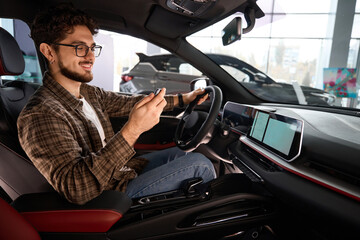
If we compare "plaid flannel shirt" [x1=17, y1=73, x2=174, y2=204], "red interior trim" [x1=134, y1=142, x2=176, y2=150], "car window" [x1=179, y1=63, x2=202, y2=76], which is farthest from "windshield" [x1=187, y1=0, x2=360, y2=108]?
Answer: "plaid flannel shirt" [x1=17, y1=73, x2=174, y2=204]

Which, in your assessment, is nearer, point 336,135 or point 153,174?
point 336,135

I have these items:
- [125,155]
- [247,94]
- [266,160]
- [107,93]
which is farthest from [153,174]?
[247,94]

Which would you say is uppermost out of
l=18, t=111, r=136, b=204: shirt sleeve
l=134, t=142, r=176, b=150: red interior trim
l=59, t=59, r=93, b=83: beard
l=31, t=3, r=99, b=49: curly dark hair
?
l=31, t=3, r=99, b=49: curly dark hair

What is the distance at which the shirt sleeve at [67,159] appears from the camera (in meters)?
0.96

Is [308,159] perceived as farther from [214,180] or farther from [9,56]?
[9,56]

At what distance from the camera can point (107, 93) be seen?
73.8 inches

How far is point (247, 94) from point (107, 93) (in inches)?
45.9

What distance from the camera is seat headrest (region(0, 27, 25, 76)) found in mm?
1374

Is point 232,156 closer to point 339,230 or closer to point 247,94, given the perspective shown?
point 247,94

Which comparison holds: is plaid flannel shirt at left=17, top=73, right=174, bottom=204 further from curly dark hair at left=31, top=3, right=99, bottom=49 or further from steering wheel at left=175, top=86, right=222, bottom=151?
steering wheel at left=175, top=86, right=222, bottom=151

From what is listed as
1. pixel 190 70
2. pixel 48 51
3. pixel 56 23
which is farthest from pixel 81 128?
pixel 190 70

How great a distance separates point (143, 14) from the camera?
1881 millimetres

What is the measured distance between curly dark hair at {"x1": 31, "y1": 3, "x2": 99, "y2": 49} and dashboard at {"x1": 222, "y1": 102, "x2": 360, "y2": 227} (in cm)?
Answer: 120

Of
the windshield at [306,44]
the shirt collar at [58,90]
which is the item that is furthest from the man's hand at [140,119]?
the windshield at [306,44]
